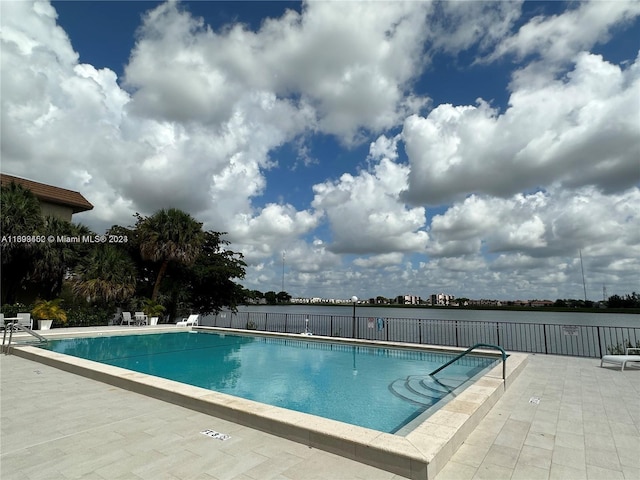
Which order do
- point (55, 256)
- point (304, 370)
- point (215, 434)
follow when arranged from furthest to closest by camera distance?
point (55, 256) < point (304, 370) < point (215, 434)

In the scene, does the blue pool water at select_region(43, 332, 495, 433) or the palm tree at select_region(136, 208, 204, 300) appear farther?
the palm tree at select_region(136, 208, 204, 300)

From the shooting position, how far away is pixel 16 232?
51.1 feet

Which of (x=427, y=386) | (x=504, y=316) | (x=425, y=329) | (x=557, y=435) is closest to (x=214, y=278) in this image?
(x=425, y=329)

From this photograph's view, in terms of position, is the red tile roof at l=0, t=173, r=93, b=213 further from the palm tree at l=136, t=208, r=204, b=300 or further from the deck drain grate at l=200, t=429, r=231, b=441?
the deck drain grate at l=200, t=429, r=231, b=441

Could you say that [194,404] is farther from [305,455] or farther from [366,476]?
[366,476]

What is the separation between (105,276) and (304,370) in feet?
40.5

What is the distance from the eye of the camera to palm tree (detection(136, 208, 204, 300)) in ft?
62.3

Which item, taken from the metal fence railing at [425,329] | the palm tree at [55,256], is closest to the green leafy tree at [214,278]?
the metal fence railing at [425,329]

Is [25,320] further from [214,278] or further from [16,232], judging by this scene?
[214,278]

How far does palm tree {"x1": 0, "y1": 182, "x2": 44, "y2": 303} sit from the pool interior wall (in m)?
13.3

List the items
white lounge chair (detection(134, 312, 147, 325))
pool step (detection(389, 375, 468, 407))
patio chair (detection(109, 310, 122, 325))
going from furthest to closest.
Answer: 1. patio chair (detection(109, 310, 122, 325))
2. white lounge chair (detection(134, 312, 147, 325))
3. pool step (detection(389, 375, 468, 407))

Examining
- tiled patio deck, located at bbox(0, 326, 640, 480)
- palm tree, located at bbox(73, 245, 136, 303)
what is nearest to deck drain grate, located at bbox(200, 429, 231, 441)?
tiled patio deck, located at bbox(0, 326, 640, 480)

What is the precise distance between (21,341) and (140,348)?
3.70 meters

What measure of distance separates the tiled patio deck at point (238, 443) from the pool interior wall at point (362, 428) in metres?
0.11
